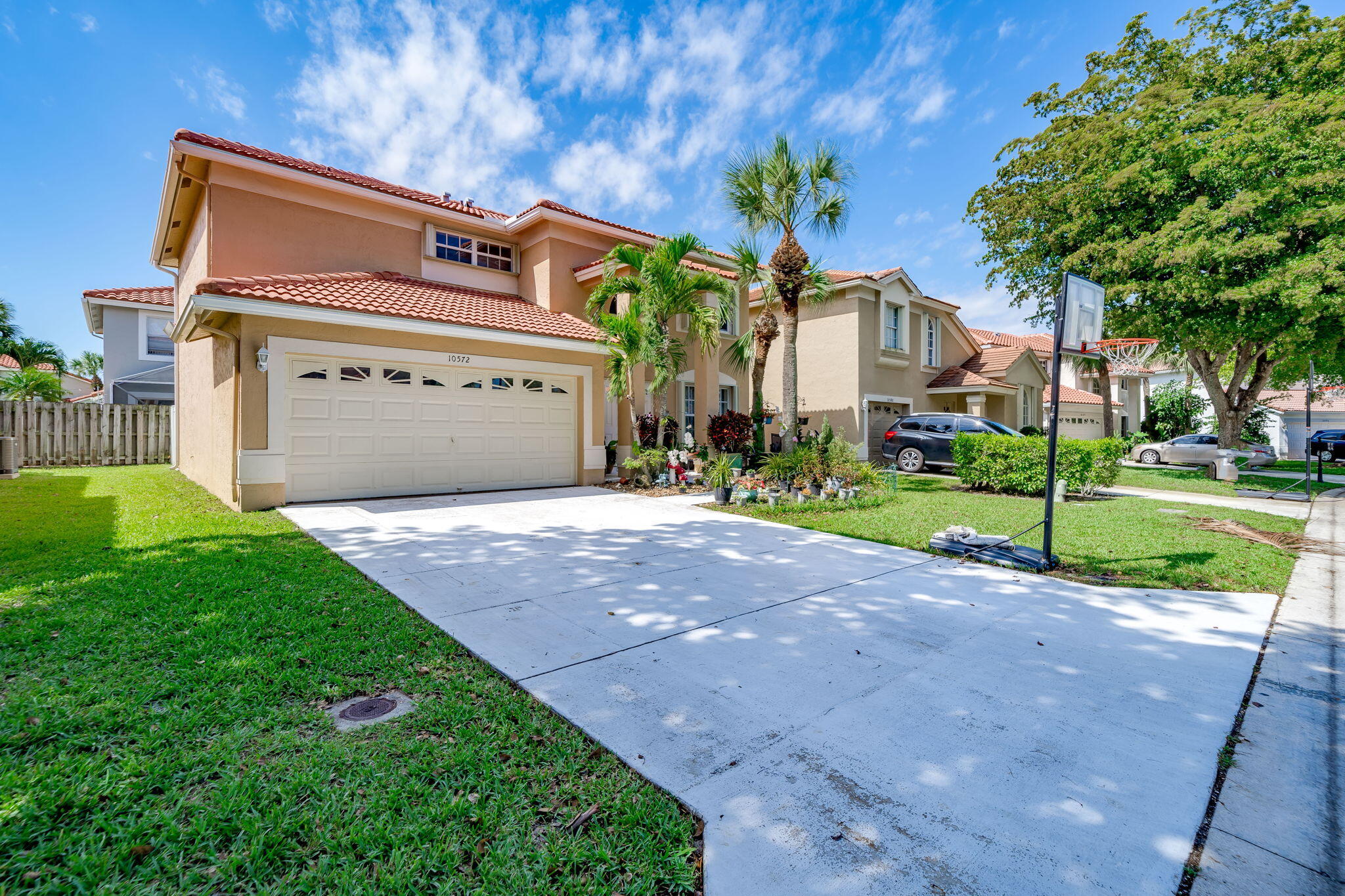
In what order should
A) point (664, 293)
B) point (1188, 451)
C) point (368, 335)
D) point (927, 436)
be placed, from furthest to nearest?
point (1188, 451) < point (927, 436) < point (664, 293) < point (368, 335)

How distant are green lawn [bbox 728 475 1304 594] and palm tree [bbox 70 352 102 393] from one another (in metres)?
52.8

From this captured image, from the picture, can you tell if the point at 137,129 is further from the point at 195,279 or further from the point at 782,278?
the point at 782,278

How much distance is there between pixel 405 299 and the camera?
35.4ft

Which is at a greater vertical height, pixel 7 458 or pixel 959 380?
pixel 959 380

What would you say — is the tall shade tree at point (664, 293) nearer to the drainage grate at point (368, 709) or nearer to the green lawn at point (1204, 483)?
the drainage grate at point (368, 709)

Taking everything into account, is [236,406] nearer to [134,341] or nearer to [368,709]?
[368,709]

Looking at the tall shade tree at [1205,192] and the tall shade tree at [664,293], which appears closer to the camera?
the tall shade tree at [664,293]

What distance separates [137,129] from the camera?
12.1m

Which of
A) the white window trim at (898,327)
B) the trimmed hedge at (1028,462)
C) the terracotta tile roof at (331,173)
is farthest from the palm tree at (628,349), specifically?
the white window trim at (898,327)

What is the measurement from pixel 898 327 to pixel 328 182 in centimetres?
1745

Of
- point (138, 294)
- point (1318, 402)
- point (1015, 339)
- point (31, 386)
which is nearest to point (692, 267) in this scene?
point (138, 294)

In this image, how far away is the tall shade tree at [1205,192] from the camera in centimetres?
1381

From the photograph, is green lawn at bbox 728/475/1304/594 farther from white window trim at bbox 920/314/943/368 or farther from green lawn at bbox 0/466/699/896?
white window trim at bbox 920/314/943/368

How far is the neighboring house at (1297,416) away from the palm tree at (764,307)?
101 feet
